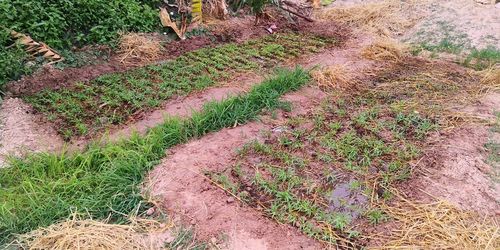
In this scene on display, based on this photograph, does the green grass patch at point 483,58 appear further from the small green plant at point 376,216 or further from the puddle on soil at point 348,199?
the small green plant at point 376,216

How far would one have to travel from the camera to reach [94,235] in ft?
8.23

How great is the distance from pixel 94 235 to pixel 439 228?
2090 mm

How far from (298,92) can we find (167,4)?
2845 mm

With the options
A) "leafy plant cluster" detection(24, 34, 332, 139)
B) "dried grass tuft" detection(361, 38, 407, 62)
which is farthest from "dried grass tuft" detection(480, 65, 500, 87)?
"leafy plant cluster" detection(24, 34, 332, 139)

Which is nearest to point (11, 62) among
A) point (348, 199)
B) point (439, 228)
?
point (348, 199)

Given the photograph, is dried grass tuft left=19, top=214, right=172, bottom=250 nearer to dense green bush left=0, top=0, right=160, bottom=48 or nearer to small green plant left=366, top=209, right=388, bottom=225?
small green plant left=366, top=209, right=388, bottom=225

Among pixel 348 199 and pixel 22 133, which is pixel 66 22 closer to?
pixel 22 133

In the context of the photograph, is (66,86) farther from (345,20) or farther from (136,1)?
(345,20)

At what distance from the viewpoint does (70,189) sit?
2.91 m

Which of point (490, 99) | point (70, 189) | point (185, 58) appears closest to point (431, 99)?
point (490, 99)

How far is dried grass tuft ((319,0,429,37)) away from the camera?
21.7 ft

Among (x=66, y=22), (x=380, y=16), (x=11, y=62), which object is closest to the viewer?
(x=11, y=62)

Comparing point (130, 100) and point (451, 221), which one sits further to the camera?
point (130, 100)

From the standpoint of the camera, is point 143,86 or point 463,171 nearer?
point 463,171
